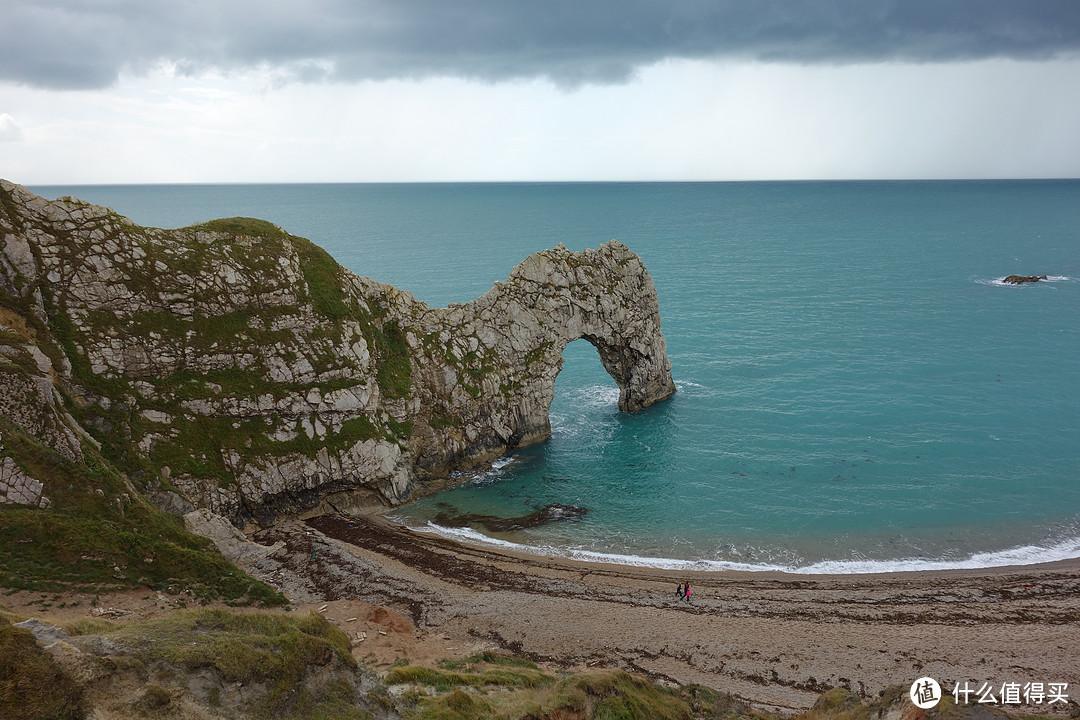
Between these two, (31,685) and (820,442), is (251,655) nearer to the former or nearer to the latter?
(31,685)

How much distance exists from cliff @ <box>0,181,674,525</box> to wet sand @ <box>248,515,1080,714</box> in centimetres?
581

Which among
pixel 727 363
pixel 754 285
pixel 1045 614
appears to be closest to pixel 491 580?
pixel 1045 614

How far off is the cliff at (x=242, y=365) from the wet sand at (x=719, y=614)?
581cm

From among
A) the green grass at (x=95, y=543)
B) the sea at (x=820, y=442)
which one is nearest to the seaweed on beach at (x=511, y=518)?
the sea at (x=820, y=442)

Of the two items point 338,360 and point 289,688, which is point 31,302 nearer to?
point 338,360

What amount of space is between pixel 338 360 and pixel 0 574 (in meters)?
22.0

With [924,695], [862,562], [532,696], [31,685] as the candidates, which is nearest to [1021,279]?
[862,562]

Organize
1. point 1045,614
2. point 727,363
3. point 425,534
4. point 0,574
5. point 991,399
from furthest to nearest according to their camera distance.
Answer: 1. point 727,363
2. point 991,399
3. point 425,534
4. point 1045,614
5. point 0,574

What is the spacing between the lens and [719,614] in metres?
32.9

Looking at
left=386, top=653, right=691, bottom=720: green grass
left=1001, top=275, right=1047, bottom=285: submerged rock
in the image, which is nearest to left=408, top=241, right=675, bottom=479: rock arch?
left=386, top=653, right=691, bottom=720: green grass

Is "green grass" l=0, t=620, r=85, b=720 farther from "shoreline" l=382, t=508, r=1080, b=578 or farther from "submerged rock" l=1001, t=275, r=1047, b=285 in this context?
"submerged rock" l=1001, t=275, r=1047, b=285

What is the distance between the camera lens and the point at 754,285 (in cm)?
11169

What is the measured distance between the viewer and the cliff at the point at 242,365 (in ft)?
114

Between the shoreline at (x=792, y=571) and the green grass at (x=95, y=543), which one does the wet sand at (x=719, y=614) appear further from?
the green grass at (x=95, y=543)
